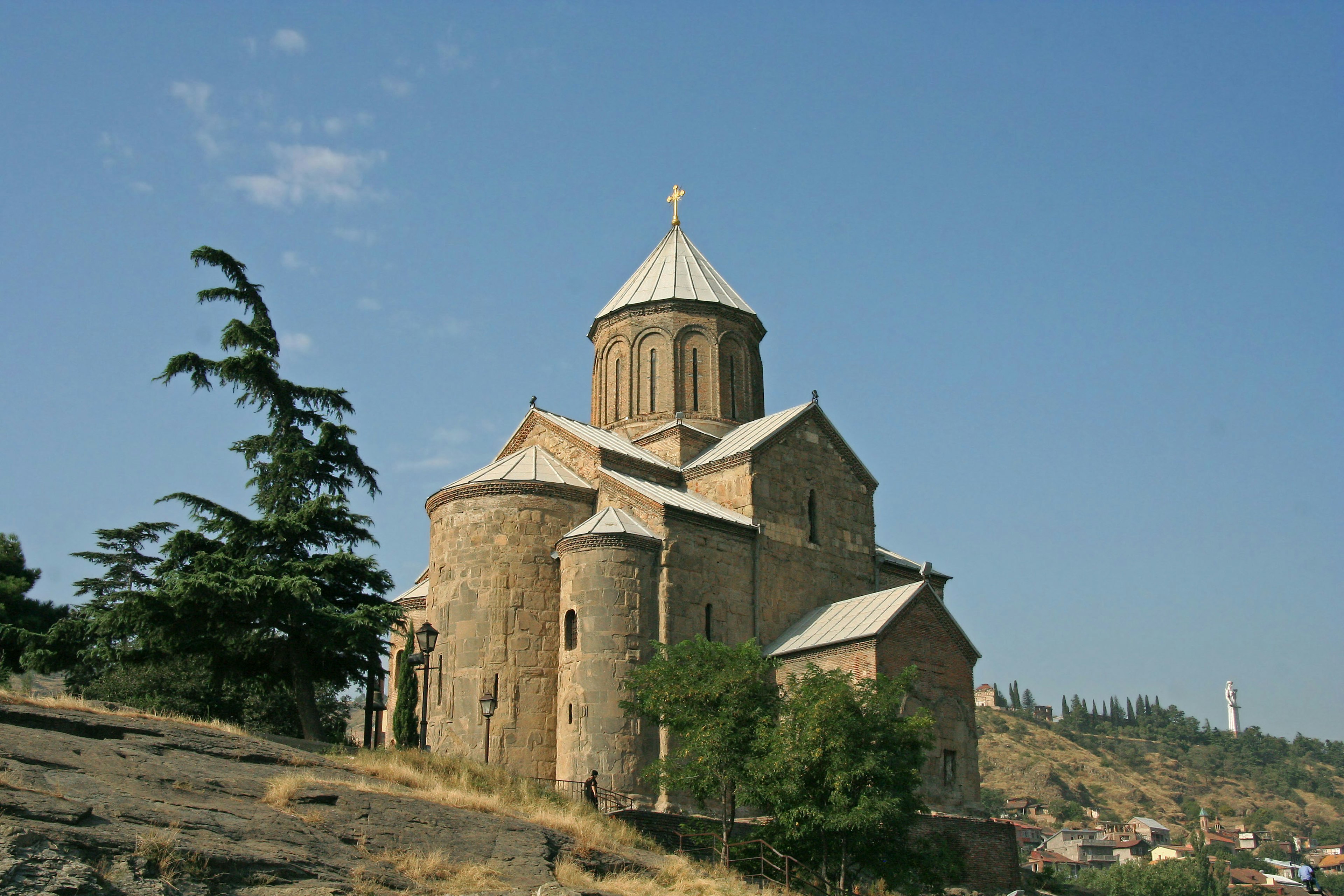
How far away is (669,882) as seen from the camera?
13.4 metres

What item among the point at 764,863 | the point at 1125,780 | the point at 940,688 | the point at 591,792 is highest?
the point at 940,688

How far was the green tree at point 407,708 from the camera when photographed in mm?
18484

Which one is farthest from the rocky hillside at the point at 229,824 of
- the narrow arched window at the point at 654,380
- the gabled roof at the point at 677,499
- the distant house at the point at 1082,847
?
the distant house at the point at 1082,847

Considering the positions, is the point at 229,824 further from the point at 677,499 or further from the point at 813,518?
the point at 813,518

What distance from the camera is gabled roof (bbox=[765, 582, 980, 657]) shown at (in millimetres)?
19719

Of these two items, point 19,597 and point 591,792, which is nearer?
point 591,792

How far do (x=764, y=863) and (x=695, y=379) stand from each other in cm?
1312

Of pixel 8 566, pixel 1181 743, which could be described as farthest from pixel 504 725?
pixel 1181 743

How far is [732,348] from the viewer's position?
27.1 m

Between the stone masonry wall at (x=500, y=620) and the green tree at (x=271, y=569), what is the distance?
133cm

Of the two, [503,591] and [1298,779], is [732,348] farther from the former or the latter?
[1298,779]

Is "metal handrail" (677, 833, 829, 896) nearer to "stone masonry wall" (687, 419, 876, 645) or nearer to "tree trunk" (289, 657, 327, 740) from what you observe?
"stone masonry wall" (687, 419, 876, 645)

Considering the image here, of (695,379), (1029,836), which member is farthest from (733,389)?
(1029,836)

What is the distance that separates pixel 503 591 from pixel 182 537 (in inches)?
210
